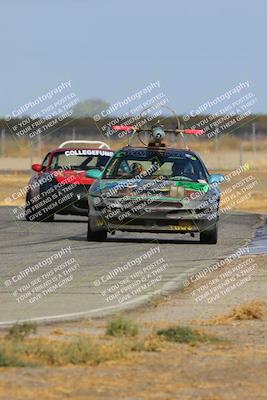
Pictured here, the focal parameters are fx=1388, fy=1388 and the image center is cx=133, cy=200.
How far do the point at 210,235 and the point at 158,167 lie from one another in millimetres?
1469

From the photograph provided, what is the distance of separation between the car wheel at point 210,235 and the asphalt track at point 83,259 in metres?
0.12

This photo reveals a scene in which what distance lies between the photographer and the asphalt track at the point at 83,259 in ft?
43.7

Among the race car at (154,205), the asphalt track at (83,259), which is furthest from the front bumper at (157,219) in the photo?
the asphalt track at (83,259)

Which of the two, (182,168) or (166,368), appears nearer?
(166,368)

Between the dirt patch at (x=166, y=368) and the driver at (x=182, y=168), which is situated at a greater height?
the dirt patch at (x=166, y=368)

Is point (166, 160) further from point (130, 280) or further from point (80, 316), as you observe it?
point (80, 316)

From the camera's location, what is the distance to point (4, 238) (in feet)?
74.5

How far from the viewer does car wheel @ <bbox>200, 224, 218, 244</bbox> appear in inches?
842

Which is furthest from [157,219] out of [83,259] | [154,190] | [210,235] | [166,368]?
[166,368]

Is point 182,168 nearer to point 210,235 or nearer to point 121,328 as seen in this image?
point 210,235

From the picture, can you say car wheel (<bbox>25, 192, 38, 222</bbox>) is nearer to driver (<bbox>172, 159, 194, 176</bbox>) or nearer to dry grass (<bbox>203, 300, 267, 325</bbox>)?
driver (<bbox>172, 159, 194, 176</bbox>)

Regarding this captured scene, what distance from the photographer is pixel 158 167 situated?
2211 centimetres

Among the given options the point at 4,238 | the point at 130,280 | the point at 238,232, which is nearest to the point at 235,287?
the point at 130,280

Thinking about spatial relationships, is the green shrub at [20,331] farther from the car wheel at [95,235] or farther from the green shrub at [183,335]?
the car wheel at [95,235]
